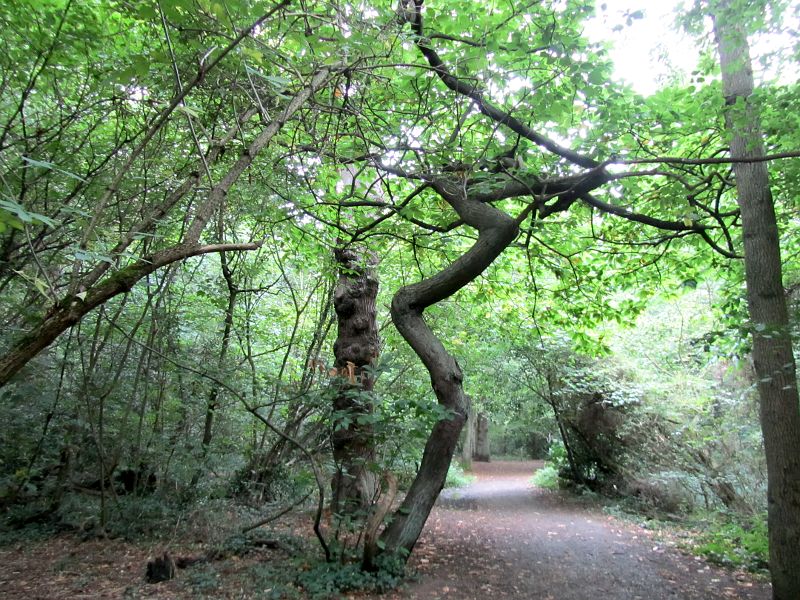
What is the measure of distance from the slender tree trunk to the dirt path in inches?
37.3

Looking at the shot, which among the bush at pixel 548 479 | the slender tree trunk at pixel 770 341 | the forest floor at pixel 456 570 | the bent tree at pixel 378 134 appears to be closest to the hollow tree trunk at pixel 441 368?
the bent tree at pixel 378 134

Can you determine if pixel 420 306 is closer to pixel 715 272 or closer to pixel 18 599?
pixel 18 599

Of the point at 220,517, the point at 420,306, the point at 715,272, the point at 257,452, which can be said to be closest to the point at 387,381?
the point at 257,452

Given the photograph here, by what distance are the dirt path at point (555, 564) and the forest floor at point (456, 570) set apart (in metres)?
0.01

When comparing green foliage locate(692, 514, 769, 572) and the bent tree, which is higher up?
the bent tree

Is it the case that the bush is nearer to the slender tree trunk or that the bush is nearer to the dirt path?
the dirt path

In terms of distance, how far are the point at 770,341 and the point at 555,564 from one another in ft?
11.9

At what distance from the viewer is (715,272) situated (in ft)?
25.0

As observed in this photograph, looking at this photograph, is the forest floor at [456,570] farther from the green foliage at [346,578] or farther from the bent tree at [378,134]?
the bent tree at [378,134]

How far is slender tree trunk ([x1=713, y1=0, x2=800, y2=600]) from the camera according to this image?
4512 mm

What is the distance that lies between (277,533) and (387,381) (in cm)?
526

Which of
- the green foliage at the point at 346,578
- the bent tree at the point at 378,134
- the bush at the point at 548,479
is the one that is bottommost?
the bush at the point at 548,479

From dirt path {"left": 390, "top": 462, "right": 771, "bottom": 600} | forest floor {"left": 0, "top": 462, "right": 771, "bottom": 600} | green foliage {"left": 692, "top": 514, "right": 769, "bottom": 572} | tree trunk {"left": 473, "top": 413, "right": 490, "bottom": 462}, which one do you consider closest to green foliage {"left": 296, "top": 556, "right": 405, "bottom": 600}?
forest floor {"left": 0, "top": 462, "right": 771, "bottom": 600}

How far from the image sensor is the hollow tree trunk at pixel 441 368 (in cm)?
486
